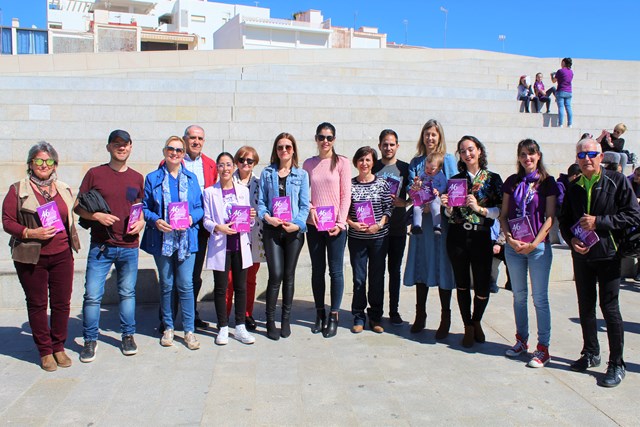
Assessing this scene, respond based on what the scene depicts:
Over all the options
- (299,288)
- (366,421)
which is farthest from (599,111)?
(366,421)

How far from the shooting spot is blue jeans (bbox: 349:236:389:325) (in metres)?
5.64

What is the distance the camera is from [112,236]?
4918 mm

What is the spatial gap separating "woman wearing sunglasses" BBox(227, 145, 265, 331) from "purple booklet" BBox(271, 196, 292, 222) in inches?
13.5

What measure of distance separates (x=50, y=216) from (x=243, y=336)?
202cm

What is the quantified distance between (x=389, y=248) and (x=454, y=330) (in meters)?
1.07

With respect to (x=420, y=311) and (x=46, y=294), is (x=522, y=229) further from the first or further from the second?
(x=46, y=294)

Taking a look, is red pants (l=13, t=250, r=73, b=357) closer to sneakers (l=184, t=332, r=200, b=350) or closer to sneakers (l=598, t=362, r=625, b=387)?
sneakers (l=184, t=332, r=200, b=350)

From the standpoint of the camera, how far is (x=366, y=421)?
147 inches

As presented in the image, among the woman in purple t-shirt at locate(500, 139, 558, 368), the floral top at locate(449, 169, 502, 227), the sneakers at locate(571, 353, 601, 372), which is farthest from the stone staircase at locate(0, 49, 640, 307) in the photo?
the sneakers at locate(571, 353, 601, 372)

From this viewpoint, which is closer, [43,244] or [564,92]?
[43,244]

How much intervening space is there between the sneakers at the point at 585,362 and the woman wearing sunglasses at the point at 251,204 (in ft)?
9.90

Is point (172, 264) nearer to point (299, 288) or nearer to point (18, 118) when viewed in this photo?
point (299, 288)

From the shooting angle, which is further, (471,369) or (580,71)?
(580,71)

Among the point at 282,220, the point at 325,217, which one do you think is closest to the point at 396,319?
the point at 325,217
